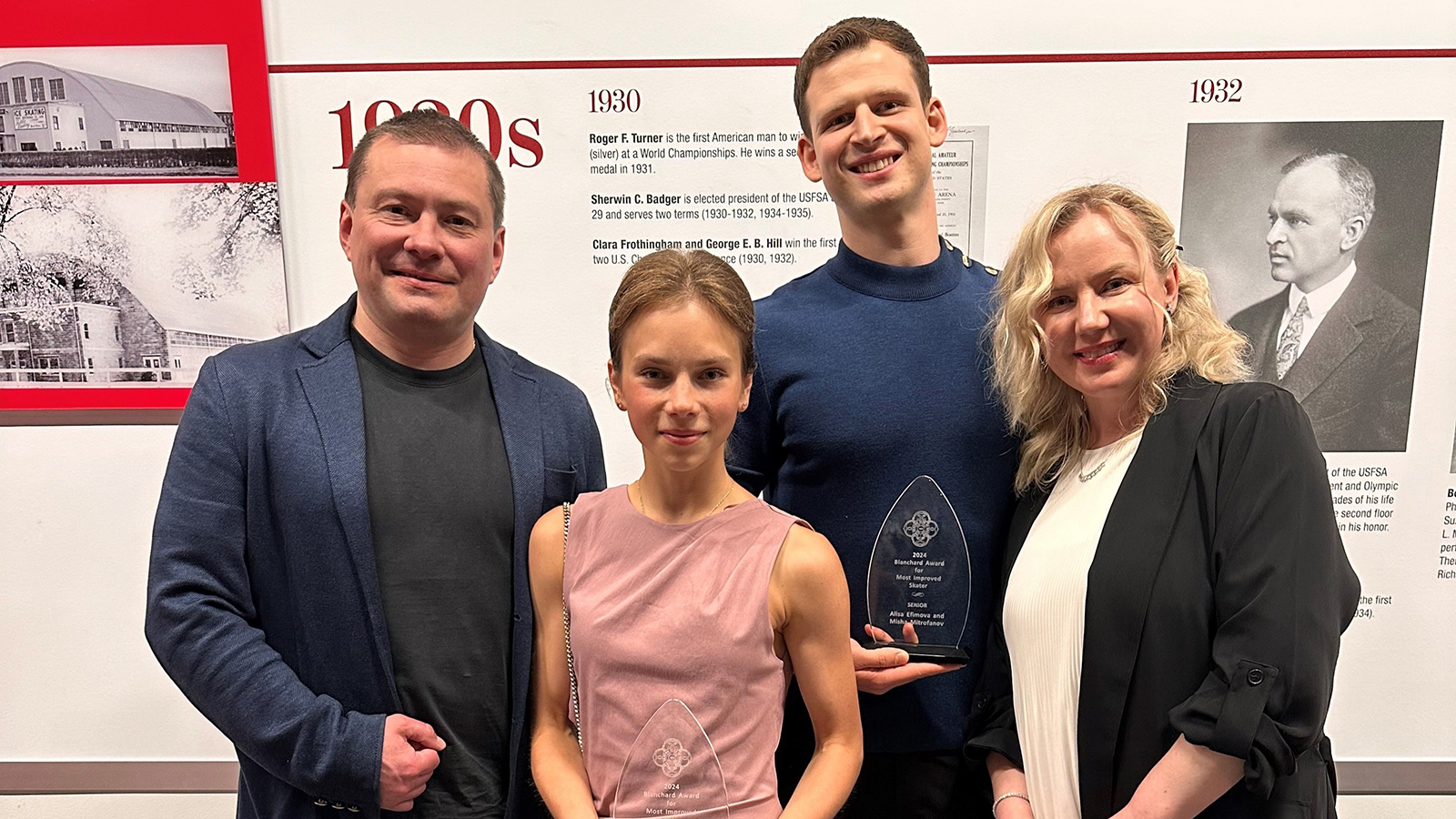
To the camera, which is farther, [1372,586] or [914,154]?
[1372,586]

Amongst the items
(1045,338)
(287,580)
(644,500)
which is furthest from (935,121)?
(287,580)

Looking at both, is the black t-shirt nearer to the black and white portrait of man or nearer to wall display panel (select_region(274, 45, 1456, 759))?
wall display panel (select_region(274, 45, 1456, 759))

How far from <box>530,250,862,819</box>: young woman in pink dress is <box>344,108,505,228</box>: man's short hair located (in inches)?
15.9

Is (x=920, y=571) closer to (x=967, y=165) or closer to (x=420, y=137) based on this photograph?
(x=420, y=137)

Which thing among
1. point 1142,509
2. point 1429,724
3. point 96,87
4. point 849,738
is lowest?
point 1429,724

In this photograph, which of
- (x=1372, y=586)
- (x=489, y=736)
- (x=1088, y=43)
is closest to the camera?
(x=489, y=736)

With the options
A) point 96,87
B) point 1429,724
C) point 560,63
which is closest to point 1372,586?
point 1429,724

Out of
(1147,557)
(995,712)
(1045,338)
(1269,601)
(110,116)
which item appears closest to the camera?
(1269,601)

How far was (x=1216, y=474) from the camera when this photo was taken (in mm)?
1285

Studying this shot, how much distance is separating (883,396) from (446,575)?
0.77 m

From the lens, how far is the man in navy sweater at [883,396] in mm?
1496

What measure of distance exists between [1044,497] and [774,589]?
0.54 meters

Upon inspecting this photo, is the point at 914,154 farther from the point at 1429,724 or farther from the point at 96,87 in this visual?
the point at 1429,724

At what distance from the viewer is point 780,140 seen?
93.0 inches
